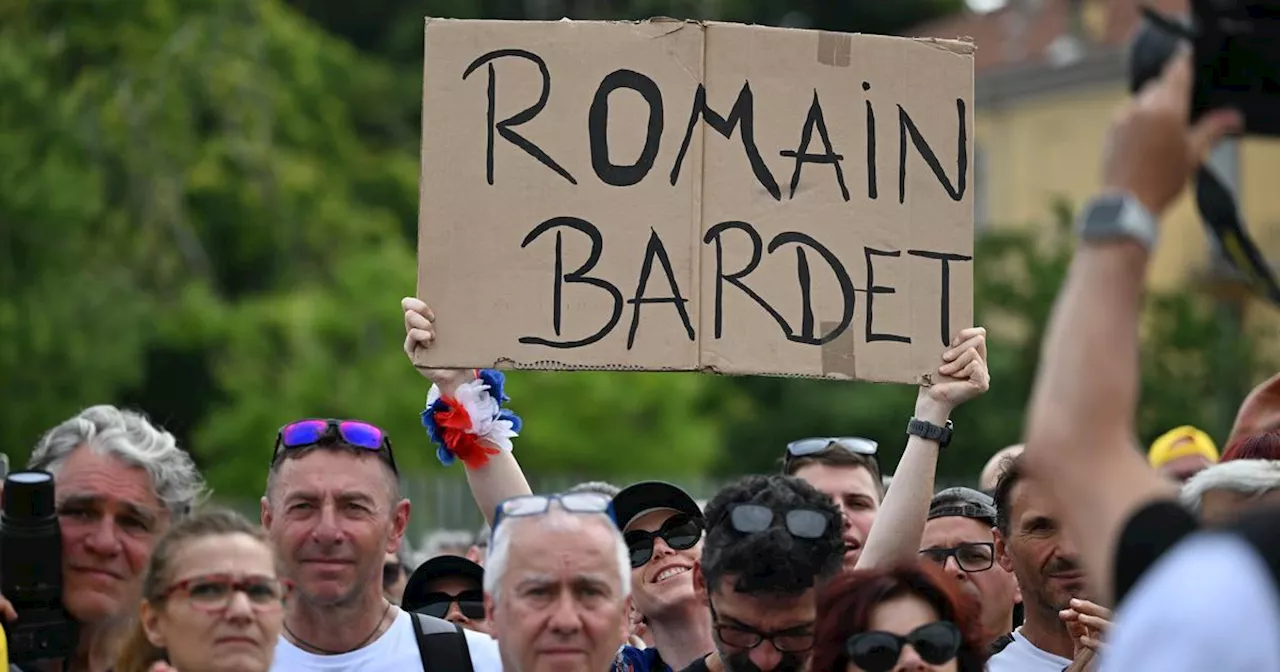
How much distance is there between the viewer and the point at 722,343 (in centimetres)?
543

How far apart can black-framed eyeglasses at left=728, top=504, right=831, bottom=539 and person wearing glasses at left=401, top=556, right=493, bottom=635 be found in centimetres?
155

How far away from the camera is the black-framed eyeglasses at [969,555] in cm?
613

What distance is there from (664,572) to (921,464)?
2.80ft

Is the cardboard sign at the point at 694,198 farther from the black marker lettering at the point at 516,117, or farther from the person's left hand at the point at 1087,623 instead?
the person's left hand at the point at 1087,623

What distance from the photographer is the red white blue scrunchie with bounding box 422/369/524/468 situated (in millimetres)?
5410

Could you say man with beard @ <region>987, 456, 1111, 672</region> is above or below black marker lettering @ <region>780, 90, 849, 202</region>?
below

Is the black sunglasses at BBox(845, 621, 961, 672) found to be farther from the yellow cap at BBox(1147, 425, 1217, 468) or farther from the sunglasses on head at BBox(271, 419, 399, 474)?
the yellow cap at BBox(1147, 425, 1217, 468)

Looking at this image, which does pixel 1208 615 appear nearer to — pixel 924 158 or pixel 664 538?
pixel 924 158

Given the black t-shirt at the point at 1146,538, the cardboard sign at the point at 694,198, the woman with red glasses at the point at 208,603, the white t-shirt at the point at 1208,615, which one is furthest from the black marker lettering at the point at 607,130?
the white t-shirt at the point at 1208,615

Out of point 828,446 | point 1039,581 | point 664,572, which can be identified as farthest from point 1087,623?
point 828,446

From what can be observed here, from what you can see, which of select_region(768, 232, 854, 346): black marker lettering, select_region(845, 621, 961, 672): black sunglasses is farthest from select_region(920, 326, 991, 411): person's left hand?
select_region(845, 621, 961, 672): black sunglasses

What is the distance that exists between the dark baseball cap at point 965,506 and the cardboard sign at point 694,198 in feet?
3.00

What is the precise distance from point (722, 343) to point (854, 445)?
1.20 metres

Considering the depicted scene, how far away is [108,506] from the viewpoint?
554 cm
